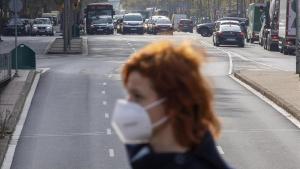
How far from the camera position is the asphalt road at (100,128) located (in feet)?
54.3

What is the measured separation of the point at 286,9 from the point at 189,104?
5037 cm

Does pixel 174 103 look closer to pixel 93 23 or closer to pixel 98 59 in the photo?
pixel 98 59

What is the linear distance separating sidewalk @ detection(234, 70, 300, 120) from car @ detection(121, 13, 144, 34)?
57156 millimetres

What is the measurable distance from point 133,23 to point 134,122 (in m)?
91.4

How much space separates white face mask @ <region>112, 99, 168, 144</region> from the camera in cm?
363

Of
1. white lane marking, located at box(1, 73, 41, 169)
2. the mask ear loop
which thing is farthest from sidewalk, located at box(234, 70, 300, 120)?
the mask ear loop

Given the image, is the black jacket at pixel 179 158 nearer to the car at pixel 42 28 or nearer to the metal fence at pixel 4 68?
the metal fence at pixel 4 68

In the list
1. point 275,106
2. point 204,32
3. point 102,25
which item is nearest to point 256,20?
point 204,32

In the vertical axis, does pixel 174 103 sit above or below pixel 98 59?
above

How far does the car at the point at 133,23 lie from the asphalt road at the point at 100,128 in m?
57.0

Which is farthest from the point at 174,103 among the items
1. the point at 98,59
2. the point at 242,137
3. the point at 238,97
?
the point at 98,59

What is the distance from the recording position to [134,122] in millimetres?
3641

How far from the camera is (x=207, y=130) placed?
3740 millimetres

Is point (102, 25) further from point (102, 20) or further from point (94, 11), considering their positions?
point (94, 11)
